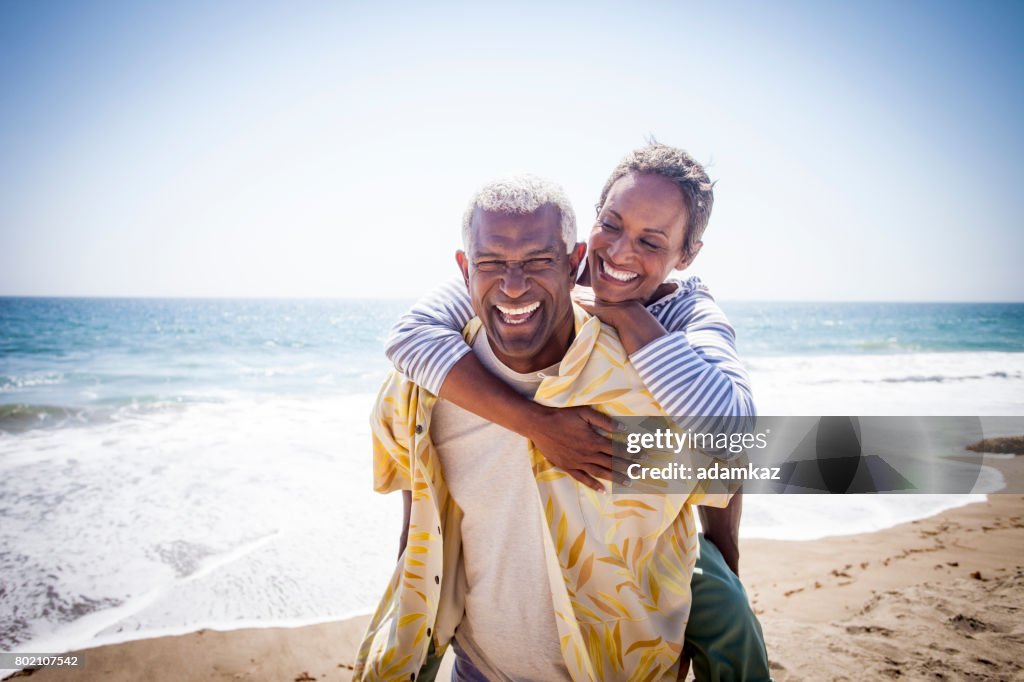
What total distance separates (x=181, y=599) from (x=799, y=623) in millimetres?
4512

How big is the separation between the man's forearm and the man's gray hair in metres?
1.35

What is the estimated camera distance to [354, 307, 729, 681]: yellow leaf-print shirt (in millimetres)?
1922

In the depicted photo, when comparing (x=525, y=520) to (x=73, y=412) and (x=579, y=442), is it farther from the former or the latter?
(x=73, y=412)

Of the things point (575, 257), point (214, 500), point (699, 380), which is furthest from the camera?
point (214, 500)

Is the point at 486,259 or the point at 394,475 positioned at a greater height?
the point at 486,259

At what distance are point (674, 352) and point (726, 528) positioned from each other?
46.0 inches

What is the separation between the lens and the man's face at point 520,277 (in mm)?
2010

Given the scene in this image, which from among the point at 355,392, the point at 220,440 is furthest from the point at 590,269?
the point at 355,392

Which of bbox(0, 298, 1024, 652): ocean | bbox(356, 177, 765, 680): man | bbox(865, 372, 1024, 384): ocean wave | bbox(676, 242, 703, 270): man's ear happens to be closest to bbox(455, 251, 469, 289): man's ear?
bbox(356, 177, 765, 680): man

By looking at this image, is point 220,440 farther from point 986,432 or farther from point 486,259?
point 986,432

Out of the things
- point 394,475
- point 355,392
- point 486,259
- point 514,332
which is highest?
point 486,259

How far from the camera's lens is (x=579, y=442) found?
1871mm

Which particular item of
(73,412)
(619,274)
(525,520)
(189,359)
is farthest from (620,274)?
(189,359)

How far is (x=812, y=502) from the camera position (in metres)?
6.36
